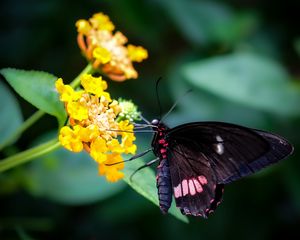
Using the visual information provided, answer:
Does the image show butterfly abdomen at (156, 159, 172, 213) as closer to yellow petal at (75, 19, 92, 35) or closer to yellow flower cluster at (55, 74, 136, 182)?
yellow flower cluster at (55, 74, 136, 182)

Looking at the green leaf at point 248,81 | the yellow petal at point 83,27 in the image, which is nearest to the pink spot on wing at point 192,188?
the yellow petal at point 83,27

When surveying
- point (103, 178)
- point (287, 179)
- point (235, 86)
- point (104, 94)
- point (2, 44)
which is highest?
point (104, 94)

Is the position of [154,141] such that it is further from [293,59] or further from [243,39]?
[293,59]

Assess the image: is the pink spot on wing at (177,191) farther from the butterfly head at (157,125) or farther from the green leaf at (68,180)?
the green leaf at (68,180)

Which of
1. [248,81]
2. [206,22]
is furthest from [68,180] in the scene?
[206,22]

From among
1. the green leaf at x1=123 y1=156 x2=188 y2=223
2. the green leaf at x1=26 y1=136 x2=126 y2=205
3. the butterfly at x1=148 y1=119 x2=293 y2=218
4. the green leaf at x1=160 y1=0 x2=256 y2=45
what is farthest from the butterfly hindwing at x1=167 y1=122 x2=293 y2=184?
the green leaf at x1=160 y1=0 x2=256 y2=45

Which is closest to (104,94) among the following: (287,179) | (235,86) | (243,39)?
(235,86)
